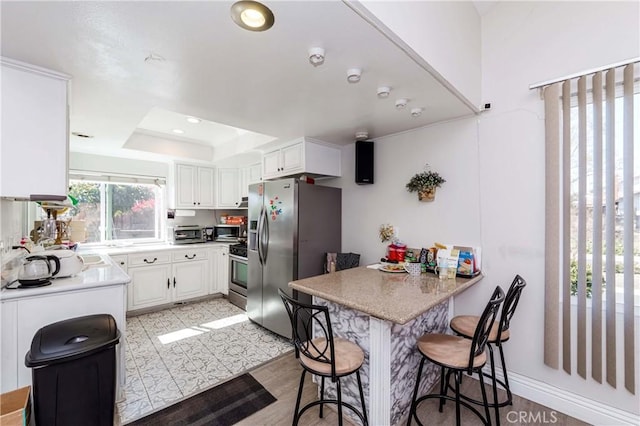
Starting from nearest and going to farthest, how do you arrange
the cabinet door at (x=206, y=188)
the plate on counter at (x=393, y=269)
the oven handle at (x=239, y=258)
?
the plate on counter at (x=393, y=269) < the oven handle at (x=239, y=258) < the cabinet door at (x=206, y=188)

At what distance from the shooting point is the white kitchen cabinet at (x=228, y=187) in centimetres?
484

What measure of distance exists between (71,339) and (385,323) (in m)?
1.78

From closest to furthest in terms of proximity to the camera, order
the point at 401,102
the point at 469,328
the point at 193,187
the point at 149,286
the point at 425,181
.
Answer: the point at 469,328 < the point at 401,102 < the point at 425,181 < the point at 149,286 < the point at 193,187

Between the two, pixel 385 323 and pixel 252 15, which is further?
pixel 385 323

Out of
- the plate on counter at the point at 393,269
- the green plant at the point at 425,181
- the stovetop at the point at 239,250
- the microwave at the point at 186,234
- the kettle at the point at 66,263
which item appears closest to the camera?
the kettle at the point at 66,263

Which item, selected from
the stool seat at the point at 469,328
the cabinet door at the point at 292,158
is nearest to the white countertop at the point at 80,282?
the cabinet door at the point at 292,158

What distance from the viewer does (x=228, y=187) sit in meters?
4.85

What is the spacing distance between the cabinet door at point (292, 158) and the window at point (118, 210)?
262 cm

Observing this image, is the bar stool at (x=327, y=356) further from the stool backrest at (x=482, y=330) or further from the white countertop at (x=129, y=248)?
the white countertop at (x=129, y=248)

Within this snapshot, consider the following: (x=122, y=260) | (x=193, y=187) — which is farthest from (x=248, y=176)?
(x=122, y=260)

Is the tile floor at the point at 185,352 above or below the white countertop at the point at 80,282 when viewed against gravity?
below

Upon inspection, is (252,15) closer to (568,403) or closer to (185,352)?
(185,352)

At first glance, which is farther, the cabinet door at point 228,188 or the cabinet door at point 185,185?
the cabinet door at point 228,188

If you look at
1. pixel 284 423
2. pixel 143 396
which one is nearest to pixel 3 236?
pixel 143 396
